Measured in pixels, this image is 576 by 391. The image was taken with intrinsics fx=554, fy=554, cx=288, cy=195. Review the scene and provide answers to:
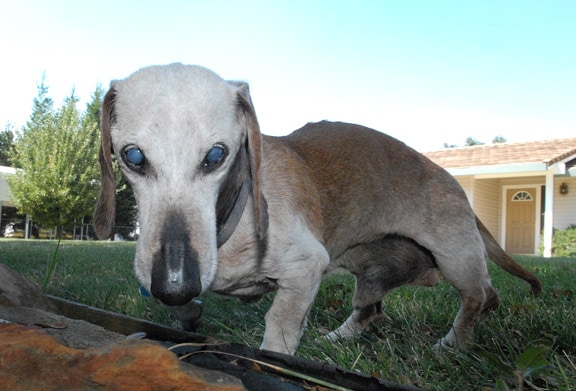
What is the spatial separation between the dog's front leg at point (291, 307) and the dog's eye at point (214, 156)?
73 centimetres

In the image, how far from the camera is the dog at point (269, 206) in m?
2.05

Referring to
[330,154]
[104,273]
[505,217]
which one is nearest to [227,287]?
[330,154]

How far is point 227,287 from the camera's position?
107 inches

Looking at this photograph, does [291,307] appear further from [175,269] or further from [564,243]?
[564,243]

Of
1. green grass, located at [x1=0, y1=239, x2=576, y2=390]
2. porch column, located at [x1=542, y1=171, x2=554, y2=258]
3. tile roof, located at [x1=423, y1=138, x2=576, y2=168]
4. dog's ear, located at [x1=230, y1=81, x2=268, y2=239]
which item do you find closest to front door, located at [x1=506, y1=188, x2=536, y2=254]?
tile roof, located at [x1=423, y1=138, x2=576, y2=168]

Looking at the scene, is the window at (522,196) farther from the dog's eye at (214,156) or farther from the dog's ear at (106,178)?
the dog's eye at (214,156)

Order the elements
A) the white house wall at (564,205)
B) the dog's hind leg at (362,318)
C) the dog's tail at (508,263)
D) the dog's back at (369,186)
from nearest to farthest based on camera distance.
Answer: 1. the dog's back at (369,186)
2. the dog's hind leg at (362,318)
3. the dog's tail at (508,263)
4. the white house wall at (564,205)

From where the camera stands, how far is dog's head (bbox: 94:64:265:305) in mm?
1908

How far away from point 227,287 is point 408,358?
94 centimetres

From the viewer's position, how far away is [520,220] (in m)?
22.9

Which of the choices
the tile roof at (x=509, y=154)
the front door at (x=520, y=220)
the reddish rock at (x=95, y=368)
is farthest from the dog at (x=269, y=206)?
the front door at (x=520, y=220)

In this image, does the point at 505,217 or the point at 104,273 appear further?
the point at 505,217

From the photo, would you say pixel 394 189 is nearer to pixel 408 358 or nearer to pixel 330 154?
pixel 330 154

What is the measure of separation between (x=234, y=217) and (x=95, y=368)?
4.61 feet
